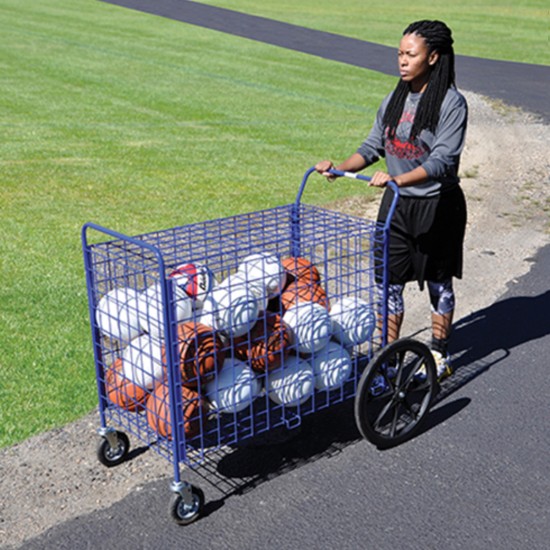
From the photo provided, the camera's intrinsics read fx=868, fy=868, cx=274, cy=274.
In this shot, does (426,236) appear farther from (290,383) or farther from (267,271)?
(290,383)

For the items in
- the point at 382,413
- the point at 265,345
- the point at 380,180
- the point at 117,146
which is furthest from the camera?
the point at 117,146

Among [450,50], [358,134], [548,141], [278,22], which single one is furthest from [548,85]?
[450,50]

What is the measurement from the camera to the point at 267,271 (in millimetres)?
4508

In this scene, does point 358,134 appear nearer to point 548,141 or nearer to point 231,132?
point 231,132

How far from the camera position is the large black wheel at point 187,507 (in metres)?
4.18

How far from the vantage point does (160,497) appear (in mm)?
4438

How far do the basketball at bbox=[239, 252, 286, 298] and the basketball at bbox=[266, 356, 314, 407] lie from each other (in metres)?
0.39

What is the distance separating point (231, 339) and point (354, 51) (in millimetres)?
22062

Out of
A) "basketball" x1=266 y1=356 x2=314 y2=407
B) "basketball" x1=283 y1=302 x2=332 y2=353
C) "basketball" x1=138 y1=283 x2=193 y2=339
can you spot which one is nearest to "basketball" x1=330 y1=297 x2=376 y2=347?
"basketball" x1=283 y1=302 x2=332 y2=353

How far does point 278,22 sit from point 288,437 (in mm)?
27564

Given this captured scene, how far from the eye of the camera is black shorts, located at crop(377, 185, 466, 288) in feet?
17.2

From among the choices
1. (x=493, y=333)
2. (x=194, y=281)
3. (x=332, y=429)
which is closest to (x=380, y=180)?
(x=194, y=281)

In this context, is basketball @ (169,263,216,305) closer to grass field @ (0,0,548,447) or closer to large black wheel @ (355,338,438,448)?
large black wheel @ (355,338,438,448)

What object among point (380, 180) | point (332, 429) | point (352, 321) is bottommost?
point (332, 429)
